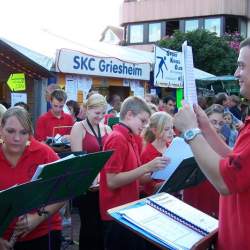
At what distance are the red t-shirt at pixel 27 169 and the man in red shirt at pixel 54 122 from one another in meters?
3.49

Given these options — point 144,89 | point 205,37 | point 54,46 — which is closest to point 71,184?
point 54,46

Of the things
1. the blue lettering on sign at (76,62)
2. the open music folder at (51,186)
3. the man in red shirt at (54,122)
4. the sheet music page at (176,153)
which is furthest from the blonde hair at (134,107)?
the blue lettering on sign at (76,62)

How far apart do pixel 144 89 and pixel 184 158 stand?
9.17 meters

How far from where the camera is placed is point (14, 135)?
10.4 feet

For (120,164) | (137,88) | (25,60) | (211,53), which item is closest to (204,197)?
(120,164)

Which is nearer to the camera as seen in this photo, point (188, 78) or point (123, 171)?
point (188, 78)

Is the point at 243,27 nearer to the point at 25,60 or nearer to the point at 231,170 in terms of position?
the point at 25,60

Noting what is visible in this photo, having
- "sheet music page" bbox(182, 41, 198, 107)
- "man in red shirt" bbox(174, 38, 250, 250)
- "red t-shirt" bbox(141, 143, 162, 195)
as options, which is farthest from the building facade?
"man in red shirt" bbox(174, 38, 250, 250)

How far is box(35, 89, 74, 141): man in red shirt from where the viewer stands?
22.2 feet

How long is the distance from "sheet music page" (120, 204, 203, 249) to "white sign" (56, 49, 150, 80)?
22.9 feet

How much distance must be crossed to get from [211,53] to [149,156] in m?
23.6

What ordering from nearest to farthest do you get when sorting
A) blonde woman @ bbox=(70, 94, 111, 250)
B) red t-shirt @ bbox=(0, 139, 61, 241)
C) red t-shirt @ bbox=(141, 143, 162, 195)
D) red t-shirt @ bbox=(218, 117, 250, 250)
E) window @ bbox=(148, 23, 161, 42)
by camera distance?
1. red t-shirt @ bbox=(218, 117, 250, 250)
2. red t-shirt @ bbox=(0, 139, 61, 241)
3. red t-shirt @ bbox=(141, 143, 162, 195)
4. blonde woman @ bbox=(70, 94, 111, 250)
5. window @ bbox=(148, 23, 161, 42)

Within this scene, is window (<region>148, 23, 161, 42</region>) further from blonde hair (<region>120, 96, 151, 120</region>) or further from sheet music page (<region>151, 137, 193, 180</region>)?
sheet music page (<region>151, 137, 193, 180</region>)

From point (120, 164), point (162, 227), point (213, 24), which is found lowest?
point (162, 227)
